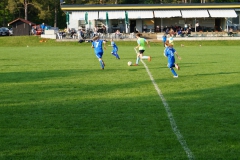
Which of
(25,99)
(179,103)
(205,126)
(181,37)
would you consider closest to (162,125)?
(205,126)

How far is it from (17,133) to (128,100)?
4.54 m

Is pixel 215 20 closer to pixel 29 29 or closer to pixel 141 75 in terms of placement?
pixel 29 29

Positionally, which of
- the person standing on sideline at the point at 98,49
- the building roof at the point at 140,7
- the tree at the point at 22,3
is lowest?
the person standing on sideline at the point at 98,49

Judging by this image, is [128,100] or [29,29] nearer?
[128,100]

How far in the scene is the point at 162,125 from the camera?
9.62 meters

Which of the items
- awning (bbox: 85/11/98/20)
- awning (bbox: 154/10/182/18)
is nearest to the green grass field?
awning (bbox: 85/11/98/20)

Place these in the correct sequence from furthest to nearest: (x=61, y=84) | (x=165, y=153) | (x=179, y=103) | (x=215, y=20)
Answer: (x=215, y=20) < (x=61, y=84) < (x=179, y=103) < (x=165, y=153)

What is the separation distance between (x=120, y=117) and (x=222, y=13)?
60.0m

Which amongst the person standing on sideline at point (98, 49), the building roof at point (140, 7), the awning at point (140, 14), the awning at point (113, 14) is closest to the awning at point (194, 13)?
the building roof at point (140, 7)

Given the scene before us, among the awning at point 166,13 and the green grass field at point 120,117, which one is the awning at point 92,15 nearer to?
the awning at point 166,13

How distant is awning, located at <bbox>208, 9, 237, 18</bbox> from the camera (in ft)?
220

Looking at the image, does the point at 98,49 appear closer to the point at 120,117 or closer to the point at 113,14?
the point at 120,117

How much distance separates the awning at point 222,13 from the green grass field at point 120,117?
49.7 meters

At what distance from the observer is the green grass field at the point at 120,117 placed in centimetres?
777
